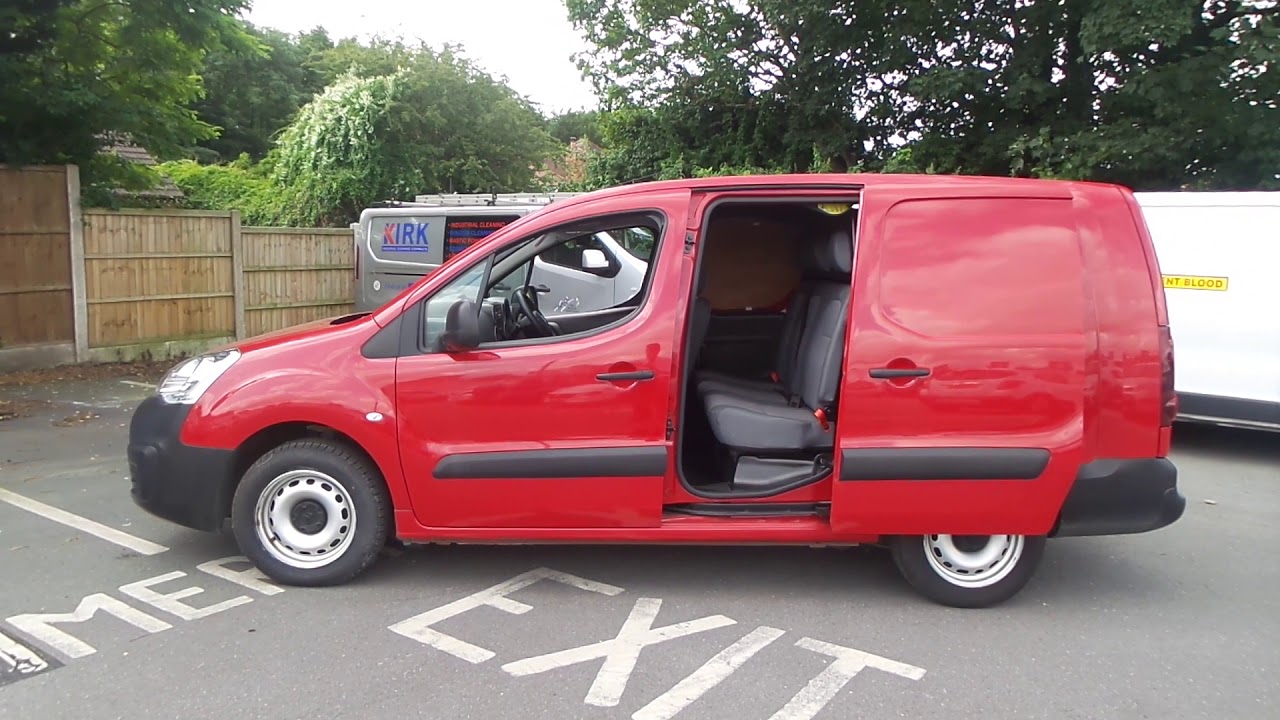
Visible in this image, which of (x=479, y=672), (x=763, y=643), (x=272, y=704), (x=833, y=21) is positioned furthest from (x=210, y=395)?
(x=833, y=21)

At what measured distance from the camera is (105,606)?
432 cm

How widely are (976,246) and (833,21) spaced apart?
13.6m

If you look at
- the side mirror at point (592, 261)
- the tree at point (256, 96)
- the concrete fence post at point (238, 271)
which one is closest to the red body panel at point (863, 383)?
the side mirror at point (592, 261)

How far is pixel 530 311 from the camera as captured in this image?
5246mm

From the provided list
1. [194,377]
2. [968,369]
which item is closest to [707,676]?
[968,369]

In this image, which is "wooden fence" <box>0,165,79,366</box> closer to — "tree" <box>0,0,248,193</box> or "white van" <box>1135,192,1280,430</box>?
"tree" <box>0,0,248,193</box>

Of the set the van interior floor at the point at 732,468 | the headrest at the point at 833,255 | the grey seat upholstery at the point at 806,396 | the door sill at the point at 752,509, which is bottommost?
the door sill at the point at 752,509

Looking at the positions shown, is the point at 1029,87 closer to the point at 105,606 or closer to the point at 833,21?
the point at 833,21

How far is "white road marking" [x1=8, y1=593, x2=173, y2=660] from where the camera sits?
3.89 meters

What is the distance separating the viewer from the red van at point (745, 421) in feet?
13.5

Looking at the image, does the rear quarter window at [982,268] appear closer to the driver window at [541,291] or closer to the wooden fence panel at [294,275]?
the driver window at [541,291]

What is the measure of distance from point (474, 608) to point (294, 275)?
10.9 metres

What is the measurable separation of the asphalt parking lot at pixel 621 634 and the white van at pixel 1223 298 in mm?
2442

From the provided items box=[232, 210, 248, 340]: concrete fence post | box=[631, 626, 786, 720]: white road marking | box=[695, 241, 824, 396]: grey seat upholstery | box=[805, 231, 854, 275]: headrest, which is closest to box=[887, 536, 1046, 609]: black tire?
box=[631, 626, 786, 720]: white road marking
